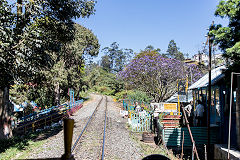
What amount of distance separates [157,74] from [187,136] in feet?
56.4

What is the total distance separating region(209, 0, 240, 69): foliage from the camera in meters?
6.24

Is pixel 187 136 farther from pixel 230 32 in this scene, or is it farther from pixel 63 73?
pixel 63 73

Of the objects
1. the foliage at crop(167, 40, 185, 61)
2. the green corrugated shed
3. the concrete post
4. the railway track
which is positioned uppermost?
the foliage at crop(167, 40, 185, 61)

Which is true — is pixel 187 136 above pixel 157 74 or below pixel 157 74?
below

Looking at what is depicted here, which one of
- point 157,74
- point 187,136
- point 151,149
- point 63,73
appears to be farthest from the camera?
point 157,74

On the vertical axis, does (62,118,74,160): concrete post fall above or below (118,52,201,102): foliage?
below

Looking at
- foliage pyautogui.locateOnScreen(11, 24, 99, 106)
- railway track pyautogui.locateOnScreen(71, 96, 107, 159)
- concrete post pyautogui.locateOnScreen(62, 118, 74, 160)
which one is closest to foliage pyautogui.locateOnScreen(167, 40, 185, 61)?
foliage pyautogui.locateOnScreen(11, 24, 99, 106)

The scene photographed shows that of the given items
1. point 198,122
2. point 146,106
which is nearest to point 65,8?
point 198,122

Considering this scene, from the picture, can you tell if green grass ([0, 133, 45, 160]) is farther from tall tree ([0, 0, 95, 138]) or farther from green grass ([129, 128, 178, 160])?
green grass ([129, 128, 178, 160])

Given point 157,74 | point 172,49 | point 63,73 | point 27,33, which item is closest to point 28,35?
point 27,33

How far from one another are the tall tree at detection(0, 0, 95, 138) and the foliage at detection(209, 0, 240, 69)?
6250mm

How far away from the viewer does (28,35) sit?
25.8 ft

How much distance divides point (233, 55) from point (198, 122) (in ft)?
17.2

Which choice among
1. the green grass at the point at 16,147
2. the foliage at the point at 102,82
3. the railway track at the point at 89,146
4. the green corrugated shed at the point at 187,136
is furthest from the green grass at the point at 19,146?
the foliage at the point at 102,82
